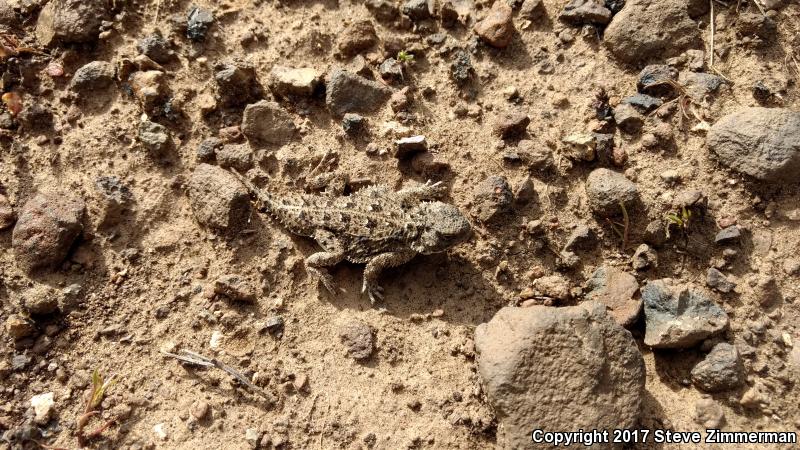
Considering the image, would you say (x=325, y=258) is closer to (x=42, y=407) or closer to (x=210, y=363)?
(x=210, y=363)

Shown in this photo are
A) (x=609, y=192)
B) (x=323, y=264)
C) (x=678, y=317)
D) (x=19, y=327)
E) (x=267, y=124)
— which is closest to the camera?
(x=678, y=317)

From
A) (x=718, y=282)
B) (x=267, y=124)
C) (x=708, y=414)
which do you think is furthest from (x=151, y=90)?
(x=708, y=414)

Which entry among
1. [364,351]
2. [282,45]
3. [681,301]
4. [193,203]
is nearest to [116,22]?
[282,45]

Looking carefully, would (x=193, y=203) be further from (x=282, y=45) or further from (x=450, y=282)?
(x=450, y=282)

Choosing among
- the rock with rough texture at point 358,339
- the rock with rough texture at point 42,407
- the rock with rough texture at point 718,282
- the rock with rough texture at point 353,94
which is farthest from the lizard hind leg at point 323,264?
the rock with rough texture at point 718,282

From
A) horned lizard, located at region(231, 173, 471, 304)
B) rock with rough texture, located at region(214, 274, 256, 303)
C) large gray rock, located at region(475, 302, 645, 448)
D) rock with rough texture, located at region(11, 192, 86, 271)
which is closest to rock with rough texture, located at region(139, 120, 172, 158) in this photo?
rock with rough texture, located at region(11, 192, 86, 271)

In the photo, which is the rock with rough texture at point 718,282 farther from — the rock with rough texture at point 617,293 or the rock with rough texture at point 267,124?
the rock with rough texture at point 267,124
